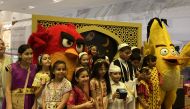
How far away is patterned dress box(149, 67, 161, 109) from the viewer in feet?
9.96

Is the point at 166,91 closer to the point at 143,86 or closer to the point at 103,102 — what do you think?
the point at 143,86

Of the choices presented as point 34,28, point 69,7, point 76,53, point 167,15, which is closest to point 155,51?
point 76,53

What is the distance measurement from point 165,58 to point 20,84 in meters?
1.56

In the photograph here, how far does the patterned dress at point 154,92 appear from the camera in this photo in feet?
9.96

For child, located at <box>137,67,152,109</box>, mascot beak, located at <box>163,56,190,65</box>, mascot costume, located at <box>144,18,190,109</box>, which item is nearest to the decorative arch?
mascot costume, located at <box>144,18,190,109</box>

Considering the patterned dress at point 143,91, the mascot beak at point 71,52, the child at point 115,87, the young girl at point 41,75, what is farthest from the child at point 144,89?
the young girl at point 41,75

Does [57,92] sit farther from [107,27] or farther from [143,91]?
[107,27]

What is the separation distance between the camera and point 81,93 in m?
2.46

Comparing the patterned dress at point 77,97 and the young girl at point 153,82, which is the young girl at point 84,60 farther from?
the young girl at point 153,82

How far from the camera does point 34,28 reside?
2.98 metres

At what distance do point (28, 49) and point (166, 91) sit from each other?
160 cm

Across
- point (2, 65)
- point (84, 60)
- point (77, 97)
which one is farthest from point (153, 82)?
point (2, 65)

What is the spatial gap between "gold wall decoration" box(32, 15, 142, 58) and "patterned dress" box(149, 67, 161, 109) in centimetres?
73

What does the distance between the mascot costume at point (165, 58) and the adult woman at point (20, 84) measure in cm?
144
